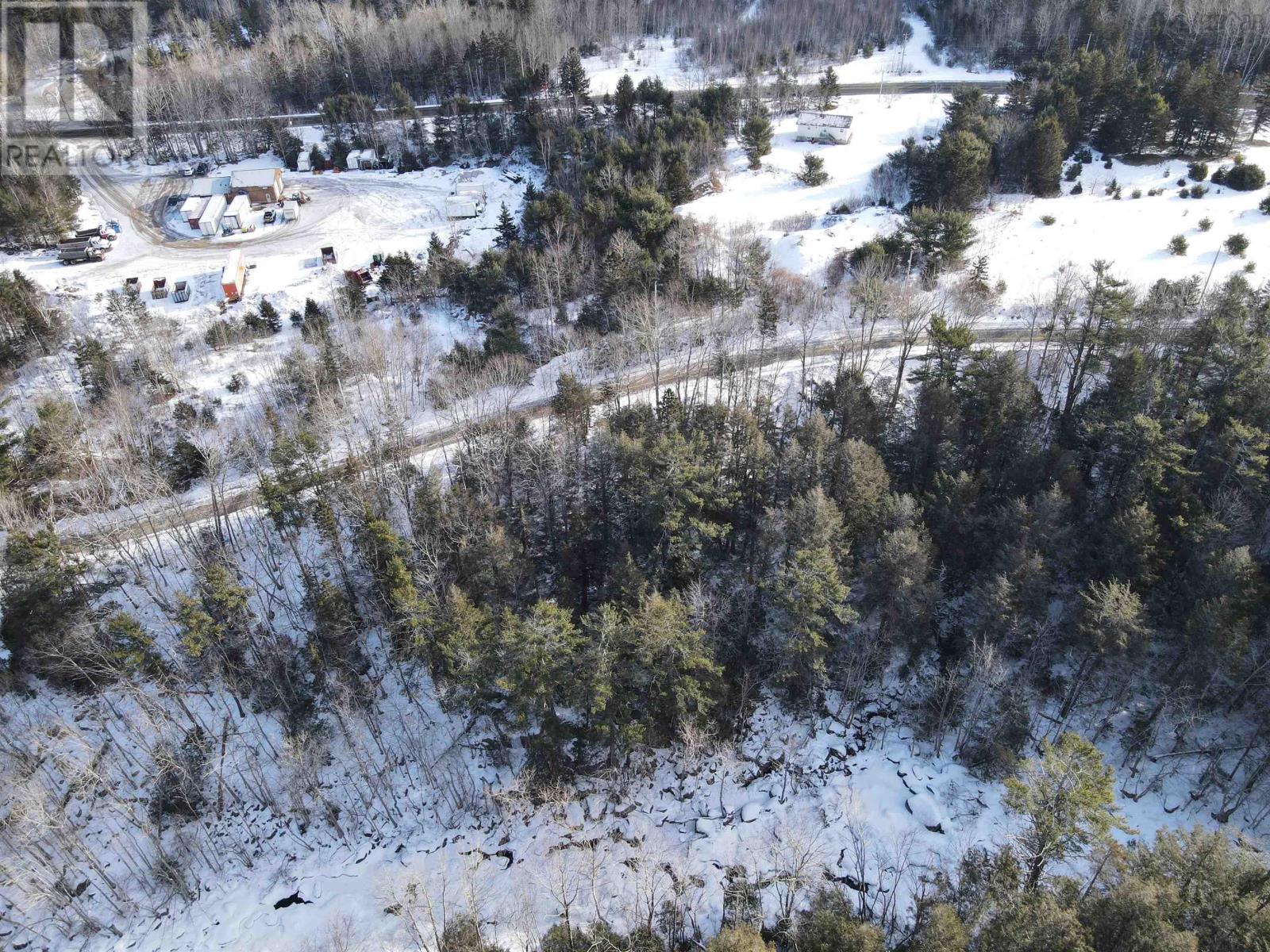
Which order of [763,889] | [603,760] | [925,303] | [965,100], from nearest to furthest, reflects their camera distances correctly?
[763,889] → [603,760] → [925,303] → [965,100]

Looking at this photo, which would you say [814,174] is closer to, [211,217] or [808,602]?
[808,602]

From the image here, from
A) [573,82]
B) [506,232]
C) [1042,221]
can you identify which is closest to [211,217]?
[506,232]

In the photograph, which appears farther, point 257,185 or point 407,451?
point 257,185

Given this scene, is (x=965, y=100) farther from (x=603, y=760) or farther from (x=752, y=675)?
(x=603, y=760)

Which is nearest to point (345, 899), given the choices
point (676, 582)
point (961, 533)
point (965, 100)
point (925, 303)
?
point (676, 582)

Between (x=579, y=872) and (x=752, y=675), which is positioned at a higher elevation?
(x=752, y=675)

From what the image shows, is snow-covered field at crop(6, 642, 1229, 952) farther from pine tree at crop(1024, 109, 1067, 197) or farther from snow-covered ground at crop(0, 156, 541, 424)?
pine tree at crop(1024, 109, 1067, 197)

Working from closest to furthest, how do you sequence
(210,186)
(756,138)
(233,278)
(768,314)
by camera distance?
(768,314) < (233,278) < (756,138) < (210,186)

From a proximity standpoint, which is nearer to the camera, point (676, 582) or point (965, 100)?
point (676, 582)
